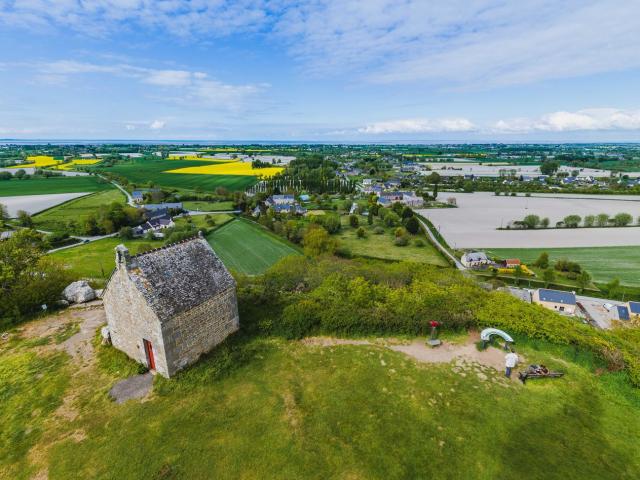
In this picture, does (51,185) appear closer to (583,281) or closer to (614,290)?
(583,281)

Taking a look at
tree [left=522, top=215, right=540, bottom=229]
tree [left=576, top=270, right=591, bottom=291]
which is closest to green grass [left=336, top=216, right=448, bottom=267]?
tree [left=576, top=270, right=591, bottom=291]

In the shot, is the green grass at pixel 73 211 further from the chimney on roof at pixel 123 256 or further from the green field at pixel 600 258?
the green field at pixel 600 258

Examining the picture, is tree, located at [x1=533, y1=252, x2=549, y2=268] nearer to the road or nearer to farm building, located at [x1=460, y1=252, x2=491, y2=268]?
farm building, located at [x1=460, y1=252, x2=491, y2=268]

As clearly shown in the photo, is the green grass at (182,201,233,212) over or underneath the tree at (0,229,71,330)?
underneath

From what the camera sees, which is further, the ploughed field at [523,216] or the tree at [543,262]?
the ploughed field at [523,216]

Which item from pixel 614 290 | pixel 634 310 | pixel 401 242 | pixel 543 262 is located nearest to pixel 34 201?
pixel 401 242

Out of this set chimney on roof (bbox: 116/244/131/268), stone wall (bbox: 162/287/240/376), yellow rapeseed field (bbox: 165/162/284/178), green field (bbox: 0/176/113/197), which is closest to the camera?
chimney on roof (bbox: 116/244/131/268)

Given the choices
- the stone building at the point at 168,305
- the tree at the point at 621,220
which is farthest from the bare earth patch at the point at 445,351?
the tree at the point at 621,220
